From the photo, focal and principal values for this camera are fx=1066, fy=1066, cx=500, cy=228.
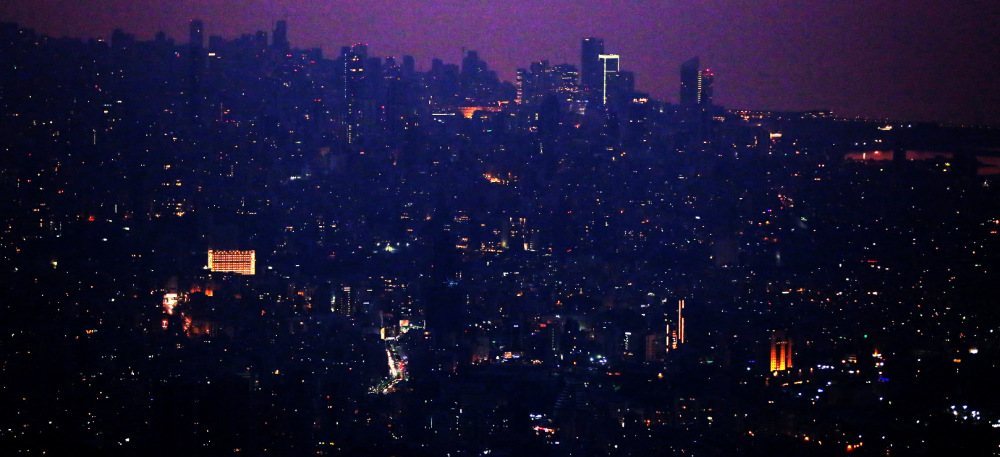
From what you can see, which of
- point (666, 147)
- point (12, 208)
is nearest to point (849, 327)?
point (666, 147)

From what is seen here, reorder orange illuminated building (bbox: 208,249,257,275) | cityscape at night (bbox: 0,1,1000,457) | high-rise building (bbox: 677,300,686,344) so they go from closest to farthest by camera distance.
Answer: cityscape at night (bbox: 0,1,1000,457)
high-rise building (bbox: 677,300,686,344)
orange illuminated building (bbox: 208,249,257,275)

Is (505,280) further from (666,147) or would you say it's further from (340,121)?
(340,121)

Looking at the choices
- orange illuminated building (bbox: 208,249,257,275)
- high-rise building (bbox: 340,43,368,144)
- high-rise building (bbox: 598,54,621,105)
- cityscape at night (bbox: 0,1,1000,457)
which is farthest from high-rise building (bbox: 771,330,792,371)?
high-rise building (bbox: 340,43,368,144)

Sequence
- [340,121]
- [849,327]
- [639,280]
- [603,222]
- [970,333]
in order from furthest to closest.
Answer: [340,121], [603,222], [639,280], [849,327], [970,333]

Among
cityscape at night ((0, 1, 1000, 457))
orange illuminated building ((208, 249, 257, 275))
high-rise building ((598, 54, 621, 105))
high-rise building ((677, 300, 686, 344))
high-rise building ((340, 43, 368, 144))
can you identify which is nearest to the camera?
cityscape at night ((0, 1, 1000, 457))

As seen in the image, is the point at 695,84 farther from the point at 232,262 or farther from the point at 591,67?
the point at 232,262

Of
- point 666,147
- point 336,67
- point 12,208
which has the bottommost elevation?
point 12,208

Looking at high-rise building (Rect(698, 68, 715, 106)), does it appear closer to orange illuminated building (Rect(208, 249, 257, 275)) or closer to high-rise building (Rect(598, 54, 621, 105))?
high-rise building (Rect(598, 54, 621, 105))
